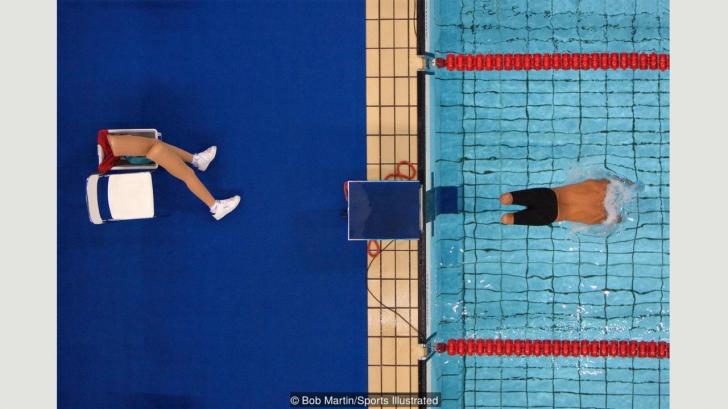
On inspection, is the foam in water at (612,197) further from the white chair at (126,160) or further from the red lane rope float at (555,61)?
the white chair at (126,160)

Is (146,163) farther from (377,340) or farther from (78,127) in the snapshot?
(377,340)

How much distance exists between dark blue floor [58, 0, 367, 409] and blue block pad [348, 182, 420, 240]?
545 millimetres

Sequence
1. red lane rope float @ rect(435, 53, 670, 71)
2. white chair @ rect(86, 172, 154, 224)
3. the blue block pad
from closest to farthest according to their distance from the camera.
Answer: the blue block pad < white chair @ rect(86, 172, 154, 224) < red lane rope float @ rect(435, 53, 670, 71)

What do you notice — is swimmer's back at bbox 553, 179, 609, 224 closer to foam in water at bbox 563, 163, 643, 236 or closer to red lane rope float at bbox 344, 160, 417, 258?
foam in water at bbox 563, 163, 643, 236

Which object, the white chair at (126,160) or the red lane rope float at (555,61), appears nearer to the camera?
the white chair at (126,160)

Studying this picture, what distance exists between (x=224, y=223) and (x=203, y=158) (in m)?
0.59

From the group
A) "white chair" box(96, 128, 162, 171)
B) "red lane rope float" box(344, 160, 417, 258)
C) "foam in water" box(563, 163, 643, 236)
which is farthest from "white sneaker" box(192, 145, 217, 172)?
"foam in water" box(563, 163, 643, 236)

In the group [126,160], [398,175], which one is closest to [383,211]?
[398,175]

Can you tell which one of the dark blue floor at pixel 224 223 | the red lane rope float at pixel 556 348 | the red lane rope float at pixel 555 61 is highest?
the red lane rope float at pixel 555 61

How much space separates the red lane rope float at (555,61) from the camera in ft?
17.7

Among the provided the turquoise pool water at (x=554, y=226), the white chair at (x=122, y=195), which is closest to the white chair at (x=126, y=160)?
the white chair at (x=122, y=195)

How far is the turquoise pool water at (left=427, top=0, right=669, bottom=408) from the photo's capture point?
214 inches

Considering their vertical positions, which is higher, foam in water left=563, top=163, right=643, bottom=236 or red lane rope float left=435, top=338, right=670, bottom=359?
foam in water left=563, top=163, right=643, bottom=236

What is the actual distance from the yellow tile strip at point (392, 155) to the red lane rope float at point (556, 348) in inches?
20.4
